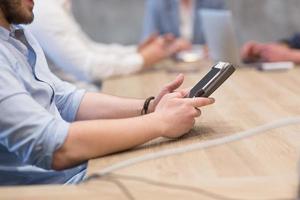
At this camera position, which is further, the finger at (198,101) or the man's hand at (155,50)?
the man's hand at (155,50)

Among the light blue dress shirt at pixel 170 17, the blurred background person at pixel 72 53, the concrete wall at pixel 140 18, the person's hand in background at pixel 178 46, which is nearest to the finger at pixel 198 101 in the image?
the blurred background person at pixel 72 53

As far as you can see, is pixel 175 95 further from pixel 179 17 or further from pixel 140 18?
pixel 140 18

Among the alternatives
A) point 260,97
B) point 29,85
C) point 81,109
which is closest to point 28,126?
point 29,85

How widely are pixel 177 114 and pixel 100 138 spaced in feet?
0.62

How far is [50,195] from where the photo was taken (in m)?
0.85

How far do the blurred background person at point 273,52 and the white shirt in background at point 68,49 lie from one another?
1.83 ft

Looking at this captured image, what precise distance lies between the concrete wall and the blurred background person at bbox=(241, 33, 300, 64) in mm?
1338

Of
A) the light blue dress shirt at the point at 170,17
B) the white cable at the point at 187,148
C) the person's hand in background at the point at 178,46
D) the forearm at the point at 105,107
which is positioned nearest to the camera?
the white cable at the point at 187,148

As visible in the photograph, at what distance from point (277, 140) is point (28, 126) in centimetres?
54

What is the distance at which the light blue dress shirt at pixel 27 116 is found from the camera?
987 millimetres

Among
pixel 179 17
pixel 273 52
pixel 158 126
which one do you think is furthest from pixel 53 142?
pixel 179 17


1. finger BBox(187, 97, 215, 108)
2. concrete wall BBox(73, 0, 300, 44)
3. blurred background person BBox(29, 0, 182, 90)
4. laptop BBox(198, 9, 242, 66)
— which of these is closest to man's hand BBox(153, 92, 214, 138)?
finger BBox(187, 97, 215, 108)

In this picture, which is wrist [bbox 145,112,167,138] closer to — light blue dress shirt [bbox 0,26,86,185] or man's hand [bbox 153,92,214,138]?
man's hand [bbox 153,92,214,138]

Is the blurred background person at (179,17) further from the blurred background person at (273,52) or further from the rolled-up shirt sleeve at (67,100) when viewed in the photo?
the rolled-up shirt sleeve at (67,100)
